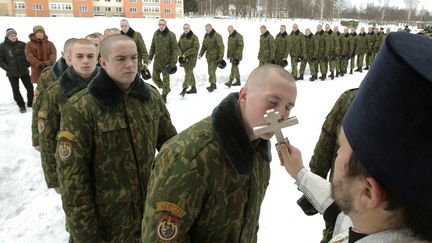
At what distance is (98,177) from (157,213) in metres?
1.10

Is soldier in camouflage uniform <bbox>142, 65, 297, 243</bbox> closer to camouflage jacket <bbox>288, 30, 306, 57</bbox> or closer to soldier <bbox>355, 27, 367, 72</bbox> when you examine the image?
camouflage jacket <bbox>288, 30, 306, 57</bbox>

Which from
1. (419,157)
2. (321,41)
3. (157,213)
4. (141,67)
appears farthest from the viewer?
(321,41)

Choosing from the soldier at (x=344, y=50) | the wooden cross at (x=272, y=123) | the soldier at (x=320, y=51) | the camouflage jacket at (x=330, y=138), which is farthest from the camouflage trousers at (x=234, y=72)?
the wooden cross at (x=272, y=123)

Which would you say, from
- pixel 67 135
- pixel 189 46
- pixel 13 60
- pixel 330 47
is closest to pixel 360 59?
pixel 330 47

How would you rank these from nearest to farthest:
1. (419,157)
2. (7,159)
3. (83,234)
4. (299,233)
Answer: (419,157)
(83,234)
(299,233)
(7,159)

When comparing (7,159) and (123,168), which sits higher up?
(123,168)

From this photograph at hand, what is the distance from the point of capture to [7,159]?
5461 mm

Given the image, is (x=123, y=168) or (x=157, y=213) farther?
(x=123, y=168)

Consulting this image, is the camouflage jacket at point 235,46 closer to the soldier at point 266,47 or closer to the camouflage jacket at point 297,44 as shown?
the soldier at point 266,47

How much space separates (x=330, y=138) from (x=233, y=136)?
1.58 meters

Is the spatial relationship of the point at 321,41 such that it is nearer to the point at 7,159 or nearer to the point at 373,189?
the point at 7,159

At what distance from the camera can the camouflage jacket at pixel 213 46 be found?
10461 mm

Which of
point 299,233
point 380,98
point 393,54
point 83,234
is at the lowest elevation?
point 299,233

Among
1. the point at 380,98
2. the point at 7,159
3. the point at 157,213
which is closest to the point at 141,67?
the point at 7,159
